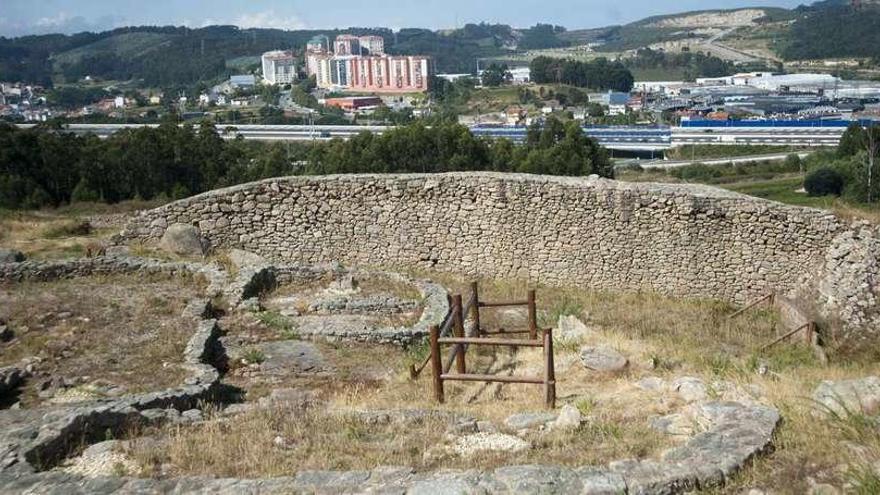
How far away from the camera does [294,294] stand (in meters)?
14.0

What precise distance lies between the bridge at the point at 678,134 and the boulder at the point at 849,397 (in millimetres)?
74129

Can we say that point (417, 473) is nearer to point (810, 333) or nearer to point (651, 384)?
point (651, 384)

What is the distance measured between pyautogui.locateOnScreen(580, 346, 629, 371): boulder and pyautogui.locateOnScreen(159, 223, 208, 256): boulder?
9.08 metres

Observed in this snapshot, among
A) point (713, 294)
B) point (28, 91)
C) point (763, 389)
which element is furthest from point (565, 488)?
point (28, 91)

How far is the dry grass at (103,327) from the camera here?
9.89 meters

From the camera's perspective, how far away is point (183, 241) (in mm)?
16016

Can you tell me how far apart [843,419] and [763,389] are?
4.51 ft

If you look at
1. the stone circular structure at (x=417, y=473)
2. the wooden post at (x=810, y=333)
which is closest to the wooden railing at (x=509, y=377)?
the stone circular structure at (x=417, y=473)

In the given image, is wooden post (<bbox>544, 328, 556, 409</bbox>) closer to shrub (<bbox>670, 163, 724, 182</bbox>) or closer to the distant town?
shrub (<bbox>670, 163, 724, 182</bbox>)

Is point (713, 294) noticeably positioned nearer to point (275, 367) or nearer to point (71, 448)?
point (275, 367)

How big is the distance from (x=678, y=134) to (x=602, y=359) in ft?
293

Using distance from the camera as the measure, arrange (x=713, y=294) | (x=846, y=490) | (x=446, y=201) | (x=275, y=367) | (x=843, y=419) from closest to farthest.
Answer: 1. (x=846, y=490)
2. (x=843, y=419)
3. (x=275, y=367)
4. (x=713, y=294)
5. (x=446, y=201)

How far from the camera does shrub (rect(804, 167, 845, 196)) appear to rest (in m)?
38.1

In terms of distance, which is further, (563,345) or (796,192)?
(796,192)
